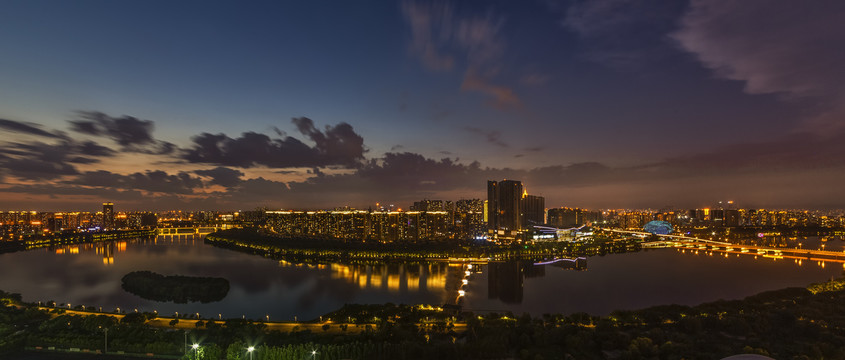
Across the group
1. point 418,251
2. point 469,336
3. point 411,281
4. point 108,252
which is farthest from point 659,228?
point 108,252

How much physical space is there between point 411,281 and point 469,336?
1020 centimetres

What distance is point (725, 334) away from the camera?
9406mm

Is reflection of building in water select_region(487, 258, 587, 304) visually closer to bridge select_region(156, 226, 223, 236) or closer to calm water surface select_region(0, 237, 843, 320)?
calm water surface select_region(0, 237, 843, 320)

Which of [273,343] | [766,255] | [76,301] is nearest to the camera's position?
[273,343]

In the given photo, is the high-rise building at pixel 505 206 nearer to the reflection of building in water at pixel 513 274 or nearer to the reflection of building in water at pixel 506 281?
the reflection of building in water at pixel 513 274

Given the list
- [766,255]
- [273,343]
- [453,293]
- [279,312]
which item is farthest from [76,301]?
[766,255]

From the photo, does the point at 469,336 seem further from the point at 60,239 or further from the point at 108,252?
the point at 60,239

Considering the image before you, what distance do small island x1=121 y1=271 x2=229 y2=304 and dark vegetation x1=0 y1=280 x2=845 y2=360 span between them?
4.55 m

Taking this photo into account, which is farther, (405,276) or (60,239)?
(60,239)

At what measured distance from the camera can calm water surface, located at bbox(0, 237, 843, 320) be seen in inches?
579

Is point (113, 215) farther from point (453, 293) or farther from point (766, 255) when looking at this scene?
point (766, 255)

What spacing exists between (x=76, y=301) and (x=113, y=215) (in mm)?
50258

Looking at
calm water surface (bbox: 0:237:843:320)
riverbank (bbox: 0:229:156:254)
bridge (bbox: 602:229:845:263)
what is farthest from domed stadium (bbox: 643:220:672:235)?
riverbank (bbox: 0:229:156:254)

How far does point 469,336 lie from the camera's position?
898cm
